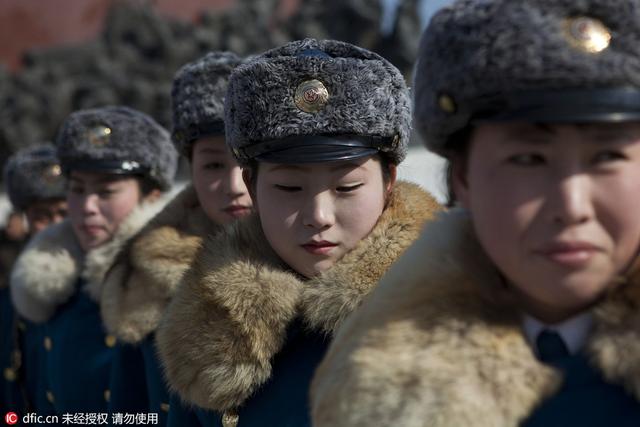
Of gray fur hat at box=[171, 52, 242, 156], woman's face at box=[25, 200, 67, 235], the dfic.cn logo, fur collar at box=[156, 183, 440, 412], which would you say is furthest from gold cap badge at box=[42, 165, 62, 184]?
fur collar at box=[156, 183, 440, 412]

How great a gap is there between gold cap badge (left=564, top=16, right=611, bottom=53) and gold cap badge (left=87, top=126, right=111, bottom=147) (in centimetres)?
248

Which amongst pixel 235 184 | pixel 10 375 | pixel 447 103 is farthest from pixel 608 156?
pixel 10 375

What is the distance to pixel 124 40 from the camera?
13609mm

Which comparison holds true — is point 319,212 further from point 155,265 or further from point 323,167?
point 155,265

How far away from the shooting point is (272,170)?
1701 millimetres

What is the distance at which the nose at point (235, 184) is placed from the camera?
241 cm

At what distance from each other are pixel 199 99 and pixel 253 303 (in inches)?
42.8

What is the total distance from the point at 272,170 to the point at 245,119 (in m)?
0.13

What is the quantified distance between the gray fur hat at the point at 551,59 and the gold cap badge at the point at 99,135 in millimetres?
2369

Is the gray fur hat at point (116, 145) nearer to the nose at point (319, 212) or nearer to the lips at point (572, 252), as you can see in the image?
the nose at point (319, 212)

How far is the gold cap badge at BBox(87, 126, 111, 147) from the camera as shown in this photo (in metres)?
3.18

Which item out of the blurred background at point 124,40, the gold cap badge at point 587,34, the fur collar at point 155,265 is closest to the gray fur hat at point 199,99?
the fur collar at point 155,265

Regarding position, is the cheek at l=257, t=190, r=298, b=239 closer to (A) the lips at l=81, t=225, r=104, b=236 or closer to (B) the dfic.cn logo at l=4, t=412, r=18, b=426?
(A) the lips at l=81, t=225, r=104, b=236

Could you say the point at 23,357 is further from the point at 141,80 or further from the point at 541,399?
the point at 141,80
